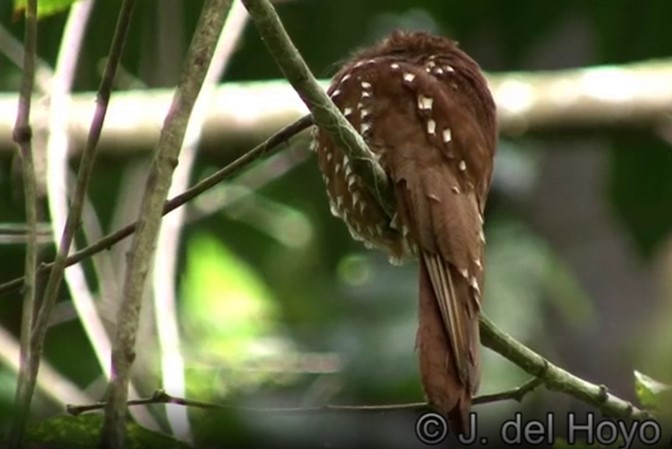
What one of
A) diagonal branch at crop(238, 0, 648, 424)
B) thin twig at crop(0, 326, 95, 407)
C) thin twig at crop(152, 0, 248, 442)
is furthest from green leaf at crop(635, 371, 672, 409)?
thin twig at crop(0, 326, 95, 407)

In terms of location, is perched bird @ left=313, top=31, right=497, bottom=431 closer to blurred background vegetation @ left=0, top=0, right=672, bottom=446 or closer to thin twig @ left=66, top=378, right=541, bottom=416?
thin twig @ left=66, top=378, right=541, bottom=416

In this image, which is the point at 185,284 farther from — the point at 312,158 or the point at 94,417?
the point at 94,417

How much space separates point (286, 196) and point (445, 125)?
8.81 feet

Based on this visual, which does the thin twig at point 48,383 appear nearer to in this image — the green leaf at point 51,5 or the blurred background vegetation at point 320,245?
the blurred background vegetation at point 320,245

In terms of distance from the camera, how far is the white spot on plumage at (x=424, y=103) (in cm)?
299

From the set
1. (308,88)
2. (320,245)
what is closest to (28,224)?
(308,88)

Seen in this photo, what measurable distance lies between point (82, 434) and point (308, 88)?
57cm

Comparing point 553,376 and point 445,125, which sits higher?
point 445,125

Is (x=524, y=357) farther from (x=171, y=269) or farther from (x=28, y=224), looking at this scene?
(x=171, y=269)

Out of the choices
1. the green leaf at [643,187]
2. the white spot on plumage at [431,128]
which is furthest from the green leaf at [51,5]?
the green leaf at [643,187]

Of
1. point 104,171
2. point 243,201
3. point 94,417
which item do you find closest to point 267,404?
point 104,171

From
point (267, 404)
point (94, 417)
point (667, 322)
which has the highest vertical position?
point (667, 322)

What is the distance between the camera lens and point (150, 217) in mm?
1688

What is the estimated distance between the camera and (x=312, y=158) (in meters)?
5.33
